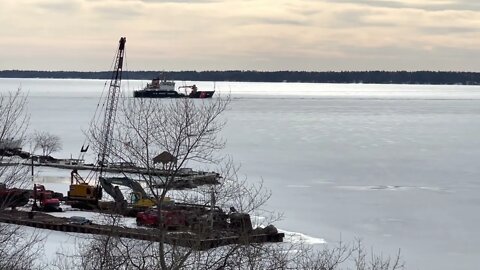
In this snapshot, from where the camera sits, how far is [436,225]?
70.6ft

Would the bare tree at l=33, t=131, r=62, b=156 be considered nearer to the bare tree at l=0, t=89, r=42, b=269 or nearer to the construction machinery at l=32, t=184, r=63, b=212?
the construction machinery at l=32, t=184, r=63, b=212

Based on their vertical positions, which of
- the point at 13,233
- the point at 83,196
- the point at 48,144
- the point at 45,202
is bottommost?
the point at 48,144

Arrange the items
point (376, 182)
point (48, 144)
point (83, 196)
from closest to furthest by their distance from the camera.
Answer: point (83, 196) < point (376, 182) < point (48, 144)

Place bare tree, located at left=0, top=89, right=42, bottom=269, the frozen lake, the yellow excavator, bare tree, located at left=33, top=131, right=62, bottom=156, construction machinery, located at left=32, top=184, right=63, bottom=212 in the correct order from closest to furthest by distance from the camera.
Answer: bare tree, located at left=0, top=89, right=42, bottom=269, the frozen lake, construction machinery, located at left=32, top=184, right=63, bottom=212, the yellow excavator, bare tree, located at left=33, top=131, right=62, bottom=156

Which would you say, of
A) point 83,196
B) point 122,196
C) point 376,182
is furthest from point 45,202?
point 376,182

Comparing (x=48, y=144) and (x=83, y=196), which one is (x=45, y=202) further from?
(x=48, y=144)

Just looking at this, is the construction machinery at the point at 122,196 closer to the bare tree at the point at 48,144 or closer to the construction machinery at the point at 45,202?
the construction machinery at the point at 45,202

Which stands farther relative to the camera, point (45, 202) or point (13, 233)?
point (45, 202)

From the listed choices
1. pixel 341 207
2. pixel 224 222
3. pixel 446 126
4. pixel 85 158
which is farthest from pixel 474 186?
pixel 446 126

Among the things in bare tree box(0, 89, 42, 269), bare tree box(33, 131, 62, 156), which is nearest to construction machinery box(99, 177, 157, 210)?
bare tree box(0, 89, 42, 269)

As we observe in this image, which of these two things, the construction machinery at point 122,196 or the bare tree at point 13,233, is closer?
the bare tree at point 13,233

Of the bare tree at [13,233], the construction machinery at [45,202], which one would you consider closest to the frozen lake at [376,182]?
the construction machinery at [45,202]

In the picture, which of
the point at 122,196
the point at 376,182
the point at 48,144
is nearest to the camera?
the point at 122,196

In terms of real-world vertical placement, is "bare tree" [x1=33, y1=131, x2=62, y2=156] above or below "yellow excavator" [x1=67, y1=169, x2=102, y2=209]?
below
